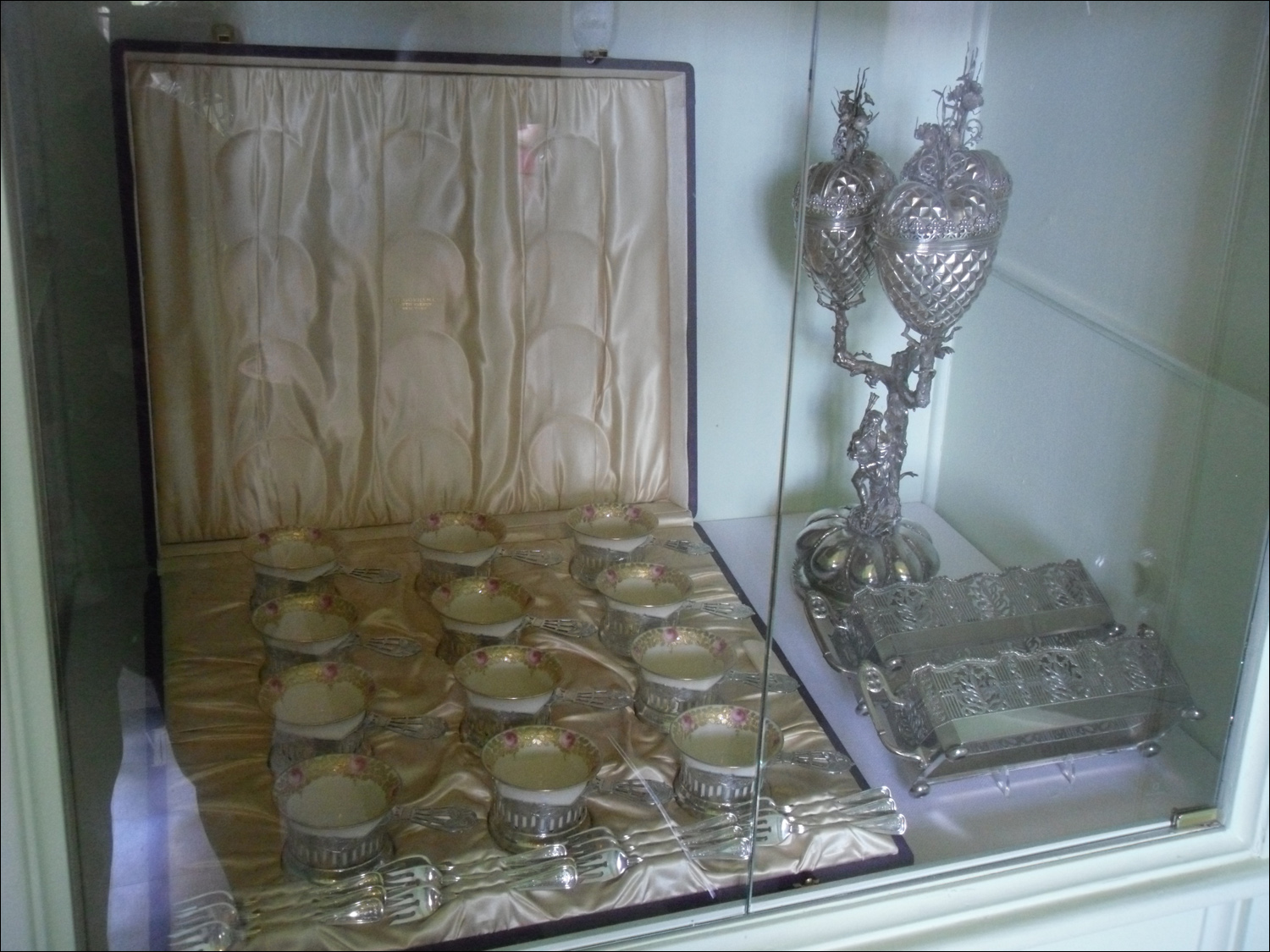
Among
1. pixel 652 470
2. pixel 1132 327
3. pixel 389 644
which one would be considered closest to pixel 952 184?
pixel 1132 327

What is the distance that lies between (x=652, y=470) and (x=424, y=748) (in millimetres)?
330

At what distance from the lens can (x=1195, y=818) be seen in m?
0.91

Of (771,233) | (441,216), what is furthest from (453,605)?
(771,233)

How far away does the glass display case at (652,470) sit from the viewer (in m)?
0.78

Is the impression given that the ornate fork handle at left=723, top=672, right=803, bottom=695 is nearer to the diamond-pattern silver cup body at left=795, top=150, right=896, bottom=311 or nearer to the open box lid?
the open box lid

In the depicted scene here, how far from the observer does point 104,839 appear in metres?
0.73

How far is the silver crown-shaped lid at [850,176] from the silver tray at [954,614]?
311mm

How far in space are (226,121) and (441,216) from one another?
0.56ft

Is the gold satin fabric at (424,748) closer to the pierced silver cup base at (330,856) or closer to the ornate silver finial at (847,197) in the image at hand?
the pierced silver cup base at (330,856)

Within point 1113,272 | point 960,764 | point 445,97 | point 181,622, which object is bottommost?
point 960,764

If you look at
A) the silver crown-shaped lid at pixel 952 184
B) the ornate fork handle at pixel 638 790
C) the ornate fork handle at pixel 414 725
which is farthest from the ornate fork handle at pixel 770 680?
the silver crown-shaped lid at pixel 952 184

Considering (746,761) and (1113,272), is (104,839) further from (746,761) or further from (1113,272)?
(1113,272)

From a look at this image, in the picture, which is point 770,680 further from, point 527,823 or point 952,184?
point 952,184

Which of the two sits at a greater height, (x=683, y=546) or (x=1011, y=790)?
(x=683, y=546)
